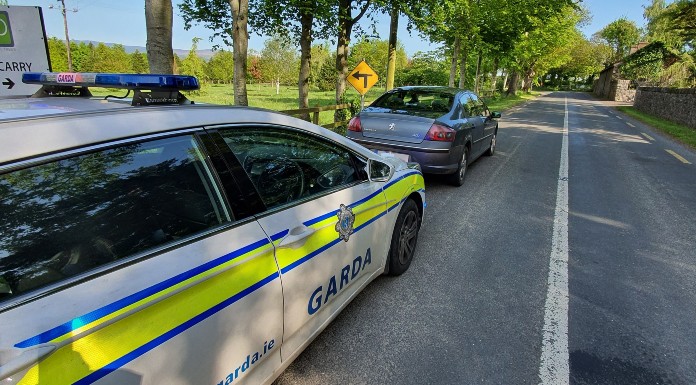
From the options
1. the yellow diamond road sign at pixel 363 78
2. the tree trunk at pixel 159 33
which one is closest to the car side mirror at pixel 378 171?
the tree trunk at pixel 159 33

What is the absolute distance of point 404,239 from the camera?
11.3 ft

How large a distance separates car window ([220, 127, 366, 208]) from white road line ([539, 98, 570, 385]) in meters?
1.72

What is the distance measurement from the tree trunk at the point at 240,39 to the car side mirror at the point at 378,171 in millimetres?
4756

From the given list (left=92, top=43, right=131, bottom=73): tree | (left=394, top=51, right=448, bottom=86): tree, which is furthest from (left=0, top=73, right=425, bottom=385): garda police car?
(left=92, top=43, right=131, bottom=73): tree

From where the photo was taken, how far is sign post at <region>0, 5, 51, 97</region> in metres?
4.43

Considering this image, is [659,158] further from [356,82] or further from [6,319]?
[6,319]

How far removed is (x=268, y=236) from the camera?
5.87 feet

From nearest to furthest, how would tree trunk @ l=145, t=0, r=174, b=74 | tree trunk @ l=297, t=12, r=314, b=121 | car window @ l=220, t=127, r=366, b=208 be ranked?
1. car window @ l=220, t=127, r=366, b=208
2. tree trunk @ l=145, t=0, r=174, b=74
3. tree trunk @ l=297, t=12, r=314, b=121

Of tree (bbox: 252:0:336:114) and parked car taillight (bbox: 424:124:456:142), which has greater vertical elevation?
tree (bbox: 252:0:336:114)

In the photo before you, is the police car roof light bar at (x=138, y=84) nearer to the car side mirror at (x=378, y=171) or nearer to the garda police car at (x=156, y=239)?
the garda police car at (x=156, y=239)

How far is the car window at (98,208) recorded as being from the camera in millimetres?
1177

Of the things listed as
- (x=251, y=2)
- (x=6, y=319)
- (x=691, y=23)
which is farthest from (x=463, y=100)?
(x=691, y=23)

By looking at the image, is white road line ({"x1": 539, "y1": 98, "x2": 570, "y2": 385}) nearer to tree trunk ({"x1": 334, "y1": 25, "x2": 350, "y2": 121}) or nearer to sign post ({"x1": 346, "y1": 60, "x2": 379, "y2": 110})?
sign post ({"x1": 346, "y1": 60, "x2": 379, "y2": 110})

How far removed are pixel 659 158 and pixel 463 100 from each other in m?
6.99
